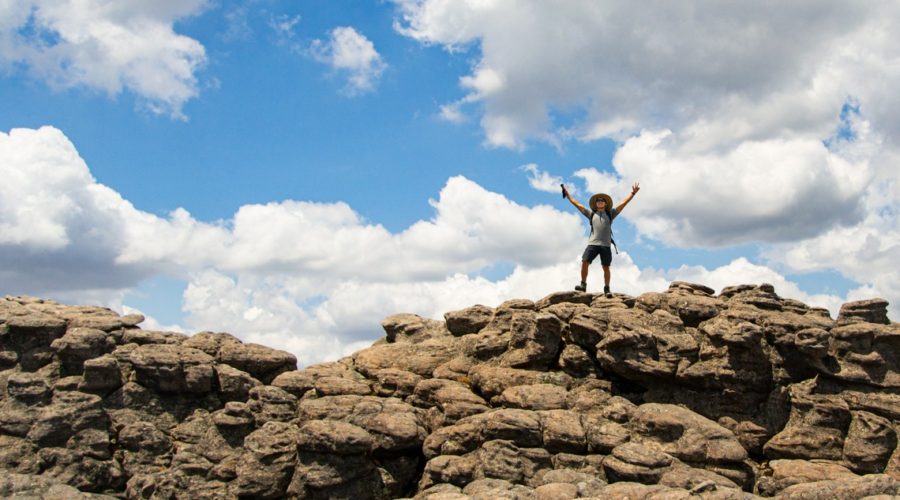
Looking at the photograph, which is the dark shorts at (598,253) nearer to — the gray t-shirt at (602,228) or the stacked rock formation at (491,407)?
the gray t-shirt at (602,228)

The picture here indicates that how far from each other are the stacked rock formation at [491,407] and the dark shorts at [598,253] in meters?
2.57

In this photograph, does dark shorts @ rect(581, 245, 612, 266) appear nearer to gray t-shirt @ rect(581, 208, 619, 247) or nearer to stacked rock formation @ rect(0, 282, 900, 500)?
gray t-shirt @ rect(581, 208, 619, 247)

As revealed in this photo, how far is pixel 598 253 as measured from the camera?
3894 centimetres

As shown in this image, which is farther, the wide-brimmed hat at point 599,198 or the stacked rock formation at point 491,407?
the wide-brimmed hat at point 599,198

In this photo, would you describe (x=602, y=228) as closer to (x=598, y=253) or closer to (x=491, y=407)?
(x=598, y=253)

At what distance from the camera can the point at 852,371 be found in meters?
30.8

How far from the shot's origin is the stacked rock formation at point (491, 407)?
91.5ft

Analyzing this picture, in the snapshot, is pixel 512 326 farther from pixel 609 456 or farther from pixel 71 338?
pixel 71 338

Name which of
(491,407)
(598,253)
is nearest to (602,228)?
(598,253)

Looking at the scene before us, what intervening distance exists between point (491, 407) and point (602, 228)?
1288 centimetres

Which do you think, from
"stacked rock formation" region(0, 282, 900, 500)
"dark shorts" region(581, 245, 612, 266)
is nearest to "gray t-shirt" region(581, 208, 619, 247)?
"dark shorts" region(581, 245, 612, 266)

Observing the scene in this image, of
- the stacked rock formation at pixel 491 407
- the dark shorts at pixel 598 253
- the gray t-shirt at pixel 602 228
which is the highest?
the gray t-shirt at pixel 602 228

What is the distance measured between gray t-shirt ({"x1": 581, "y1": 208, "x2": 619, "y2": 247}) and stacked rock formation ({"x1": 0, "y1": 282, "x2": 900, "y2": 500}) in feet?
11.7

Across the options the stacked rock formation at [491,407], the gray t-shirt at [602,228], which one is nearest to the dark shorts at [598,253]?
the gray t-shirt at [602,228]
